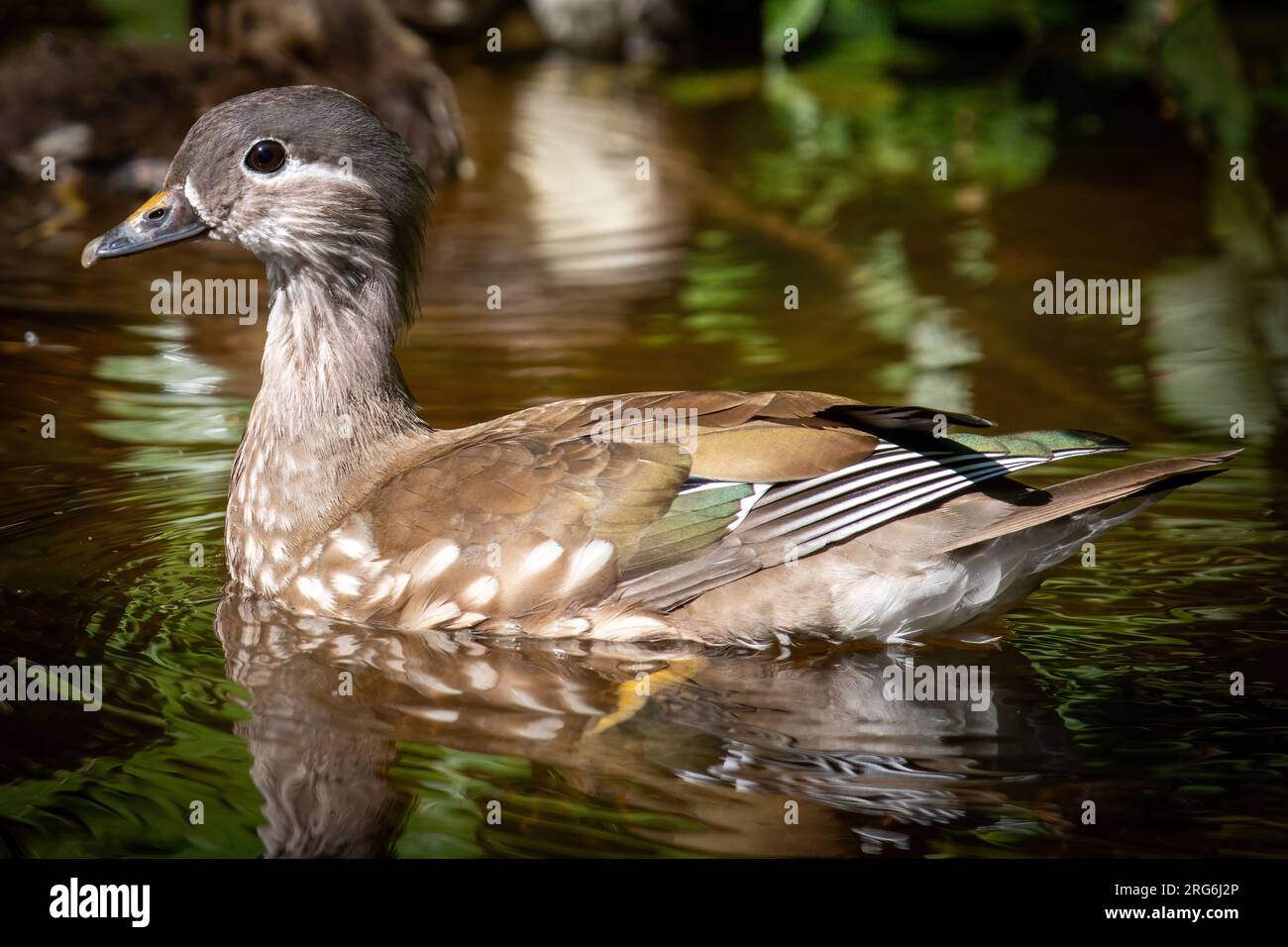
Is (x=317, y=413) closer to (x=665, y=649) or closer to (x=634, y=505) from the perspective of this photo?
(x=634, y=505)

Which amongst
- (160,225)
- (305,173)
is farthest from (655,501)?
(160,225)

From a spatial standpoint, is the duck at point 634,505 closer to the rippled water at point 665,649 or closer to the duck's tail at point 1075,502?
the duck's tail at point 1075,502

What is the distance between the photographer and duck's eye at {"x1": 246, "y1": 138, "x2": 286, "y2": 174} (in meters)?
5.34

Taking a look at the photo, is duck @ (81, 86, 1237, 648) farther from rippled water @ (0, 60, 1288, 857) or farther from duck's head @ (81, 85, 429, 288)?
rippled water @ (0, 60, 1288, 857)

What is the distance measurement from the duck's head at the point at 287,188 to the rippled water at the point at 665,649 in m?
1.08

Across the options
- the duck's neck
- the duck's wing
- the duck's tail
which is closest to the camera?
the duck's tail

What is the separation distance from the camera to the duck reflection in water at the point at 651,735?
13.6ft

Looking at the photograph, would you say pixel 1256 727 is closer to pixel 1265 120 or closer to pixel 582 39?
pixel 1265 120

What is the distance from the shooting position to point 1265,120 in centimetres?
1162

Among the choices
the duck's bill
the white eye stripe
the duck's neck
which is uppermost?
the white eye stripe

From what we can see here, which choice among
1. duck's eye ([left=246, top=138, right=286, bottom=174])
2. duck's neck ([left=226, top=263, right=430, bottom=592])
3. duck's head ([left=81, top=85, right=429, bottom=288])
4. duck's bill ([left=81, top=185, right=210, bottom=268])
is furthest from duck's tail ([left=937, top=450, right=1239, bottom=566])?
duck's bill ([left=81, top=185, right=210, bottom=268])

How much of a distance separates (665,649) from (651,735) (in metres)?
0.57

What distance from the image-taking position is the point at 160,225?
5.38 m
